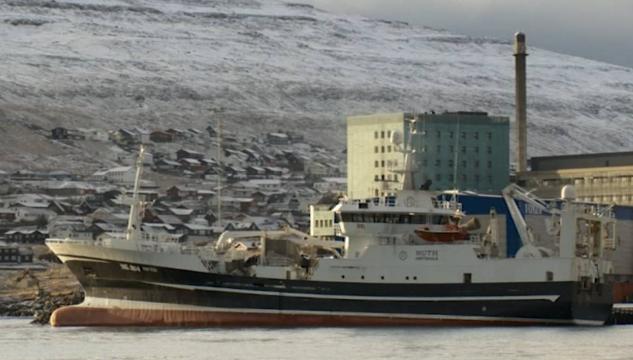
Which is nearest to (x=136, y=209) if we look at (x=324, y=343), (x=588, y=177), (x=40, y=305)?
(x=324, y=343)

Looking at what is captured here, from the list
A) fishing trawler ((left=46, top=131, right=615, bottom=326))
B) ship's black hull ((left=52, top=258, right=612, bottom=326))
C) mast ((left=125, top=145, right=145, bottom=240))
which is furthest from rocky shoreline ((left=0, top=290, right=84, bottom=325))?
ship's black hull ((left=52, top=258, right=612, bottom=326))

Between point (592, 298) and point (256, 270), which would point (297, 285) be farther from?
point (592, 298)

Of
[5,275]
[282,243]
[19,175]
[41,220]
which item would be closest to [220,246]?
[282,243]

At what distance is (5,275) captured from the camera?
139375mm

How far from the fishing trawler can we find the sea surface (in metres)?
1.93

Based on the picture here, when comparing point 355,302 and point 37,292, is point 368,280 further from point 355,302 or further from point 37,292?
point 37,292

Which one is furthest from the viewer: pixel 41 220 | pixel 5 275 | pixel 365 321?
pixel 41 220

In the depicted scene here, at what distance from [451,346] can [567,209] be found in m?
17.4

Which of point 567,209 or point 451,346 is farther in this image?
point 567,209

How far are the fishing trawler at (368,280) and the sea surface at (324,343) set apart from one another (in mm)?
1930

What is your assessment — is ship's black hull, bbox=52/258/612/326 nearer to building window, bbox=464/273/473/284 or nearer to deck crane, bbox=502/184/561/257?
building window, bbox=464/273/473/284

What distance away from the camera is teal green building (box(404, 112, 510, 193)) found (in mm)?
177000

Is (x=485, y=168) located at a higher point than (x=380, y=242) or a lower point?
higher

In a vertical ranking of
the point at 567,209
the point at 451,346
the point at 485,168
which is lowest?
the point at 451,346
